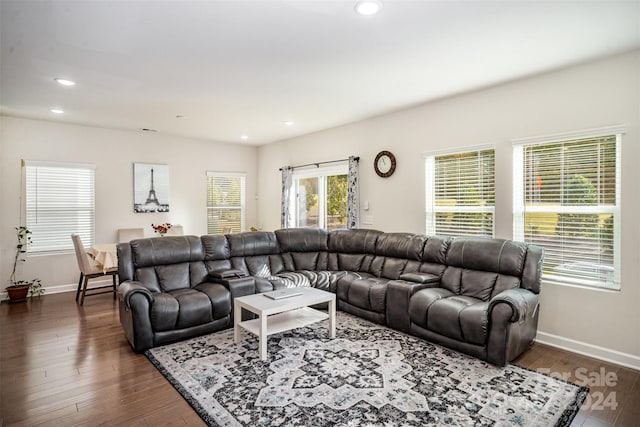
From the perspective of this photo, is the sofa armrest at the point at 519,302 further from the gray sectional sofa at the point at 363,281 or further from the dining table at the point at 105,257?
the dining table at the point at 105,257

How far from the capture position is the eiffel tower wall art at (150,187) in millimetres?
6473

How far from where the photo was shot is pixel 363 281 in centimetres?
440

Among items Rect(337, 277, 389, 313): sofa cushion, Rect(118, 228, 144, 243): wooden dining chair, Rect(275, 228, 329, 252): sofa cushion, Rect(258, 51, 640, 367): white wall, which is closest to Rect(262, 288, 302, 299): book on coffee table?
Rect(337, 277, 389, 313): sofa cushion

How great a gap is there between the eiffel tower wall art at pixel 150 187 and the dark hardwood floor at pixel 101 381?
274cm

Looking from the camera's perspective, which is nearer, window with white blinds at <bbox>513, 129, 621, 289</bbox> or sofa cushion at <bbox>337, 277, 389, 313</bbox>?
window with white blinds at <bbox>513, 129, 621, 289</bbox>

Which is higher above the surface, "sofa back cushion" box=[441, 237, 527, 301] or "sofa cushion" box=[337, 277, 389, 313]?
"sofa back cushion" box=[441, 237, 527, 301]

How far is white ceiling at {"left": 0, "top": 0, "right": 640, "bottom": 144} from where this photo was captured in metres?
2.44

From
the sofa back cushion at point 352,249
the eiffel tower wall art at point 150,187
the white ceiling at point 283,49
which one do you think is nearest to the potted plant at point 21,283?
the eiffel tower wall art at point 150,187

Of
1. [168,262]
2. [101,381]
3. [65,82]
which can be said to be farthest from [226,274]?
[65,82]

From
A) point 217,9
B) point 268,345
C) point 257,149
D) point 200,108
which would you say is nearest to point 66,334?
point 268,345

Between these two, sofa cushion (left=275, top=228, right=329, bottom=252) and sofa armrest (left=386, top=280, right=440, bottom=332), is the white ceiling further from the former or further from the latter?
sofa armrest (left=386, top=280, right=440, bottom=332)

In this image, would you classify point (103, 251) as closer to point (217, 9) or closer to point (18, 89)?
point (18, 89)

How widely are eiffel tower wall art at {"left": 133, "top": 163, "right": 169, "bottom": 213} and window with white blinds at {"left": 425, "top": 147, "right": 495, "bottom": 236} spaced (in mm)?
4908

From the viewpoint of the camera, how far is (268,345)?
3.51 m
